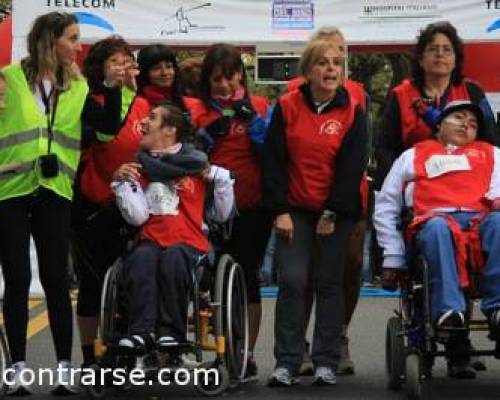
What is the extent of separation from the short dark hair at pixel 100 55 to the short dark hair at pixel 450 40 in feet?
5.22

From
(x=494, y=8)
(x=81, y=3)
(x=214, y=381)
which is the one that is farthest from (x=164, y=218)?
(x=494, y=8)

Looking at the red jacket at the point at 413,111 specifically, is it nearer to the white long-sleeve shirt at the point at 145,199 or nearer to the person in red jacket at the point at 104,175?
the white long-sleeve shirt at the point at 145,199

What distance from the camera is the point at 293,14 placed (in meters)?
13.4

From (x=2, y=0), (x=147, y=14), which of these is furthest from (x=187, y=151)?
(x=2, y=0)

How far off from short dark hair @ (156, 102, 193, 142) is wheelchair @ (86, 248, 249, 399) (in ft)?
2.11

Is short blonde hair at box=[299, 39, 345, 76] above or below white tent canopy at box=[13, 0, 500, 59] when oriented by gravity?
below

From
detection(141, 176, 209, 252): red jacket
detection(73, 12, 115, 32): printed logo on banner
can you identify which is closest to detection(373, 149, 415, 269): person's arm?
detection(141, 176, 209, 252): red jacket

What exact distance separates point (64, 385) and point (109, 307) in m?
0.57

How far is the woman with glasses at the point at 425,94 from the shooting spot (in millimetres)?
6922

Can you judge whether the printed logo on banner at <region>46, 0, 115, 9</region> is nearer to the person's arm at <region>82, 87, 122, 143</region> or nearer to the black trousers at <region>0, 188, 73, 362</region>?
the person's arm at <region>82, 87, 122, 143</region>

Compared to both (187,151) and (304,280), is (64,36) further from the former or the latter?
(304,280)

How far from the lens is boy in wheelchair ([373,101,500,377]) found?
235 inches

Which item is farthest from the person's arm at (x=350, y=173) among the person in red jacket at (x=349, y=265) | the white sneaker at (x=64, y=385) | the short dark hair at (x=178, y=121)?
the white sneaker at (x=64, y=385)

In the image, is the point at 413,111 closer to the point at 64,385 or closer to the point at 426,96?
the point at 426,96
